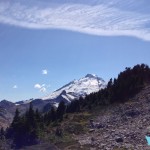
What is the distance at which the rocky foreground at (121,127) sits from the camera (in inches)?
2410

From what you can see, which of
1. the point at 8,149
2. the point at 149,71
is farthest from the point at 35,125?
the point at 149,71

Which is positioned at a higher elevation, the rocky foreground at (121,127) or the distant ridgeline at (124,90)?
the distant ridgeline at (124,90)

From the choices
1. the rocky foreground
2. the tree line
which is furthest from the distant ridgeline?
the rocky foreground

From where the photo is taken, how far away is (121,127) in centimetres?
7475

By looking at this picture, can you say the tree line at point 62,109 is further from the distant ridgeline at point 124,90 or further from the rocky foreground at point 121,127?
the rocky foreground at point 121,127

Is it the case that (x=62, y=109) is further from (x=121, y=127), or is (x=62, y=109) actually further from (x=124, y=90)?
(x=121, y=127)

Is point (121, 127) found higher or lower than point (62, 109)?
lower

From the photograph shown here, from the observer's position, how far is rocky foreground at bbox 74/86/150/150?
61.2m

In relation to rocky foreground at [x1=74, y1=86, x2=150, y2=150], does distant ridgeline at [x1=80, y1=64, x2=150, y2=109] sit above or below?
above

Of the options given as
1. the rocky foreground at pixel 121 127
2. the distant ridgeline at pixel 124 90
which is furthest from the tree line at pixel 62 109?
the rocky foreground at pixel 121 127

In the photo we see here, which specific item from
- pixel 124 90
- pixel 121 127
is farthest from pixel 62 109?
pixel 121 127

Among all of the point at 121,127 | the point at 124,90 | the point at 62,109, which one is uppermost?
the point at 124,90

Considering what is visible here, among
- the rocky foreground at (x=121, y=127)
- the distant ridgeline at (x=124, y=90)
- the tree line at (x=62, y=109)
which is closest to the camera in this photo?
the rocky foreground at (x=121, y=127)

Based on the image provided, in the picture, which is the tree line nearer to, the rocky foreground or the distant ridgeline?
the distant ridgeline
